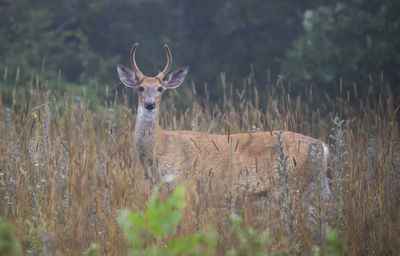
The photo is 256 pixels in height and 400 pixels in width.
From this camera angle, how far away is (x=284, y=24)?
14.4m

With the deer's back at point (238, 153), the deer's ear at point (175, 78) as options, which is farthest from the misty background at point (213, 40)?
the deer's back at point (238, 153)

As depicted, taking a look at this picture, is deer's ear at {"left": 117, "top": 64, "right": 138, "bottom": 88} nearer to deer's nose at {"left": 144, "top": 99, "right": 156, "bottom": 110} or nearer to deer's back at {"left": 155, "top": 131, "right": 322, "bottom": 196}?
deer's nose at {"left": 144, "top": 99, "right": 156, "bottom": 110}

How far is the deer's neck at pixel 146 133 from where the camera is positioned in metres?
5.26

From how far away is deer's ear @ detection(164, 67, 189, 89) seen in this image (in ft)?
19.7

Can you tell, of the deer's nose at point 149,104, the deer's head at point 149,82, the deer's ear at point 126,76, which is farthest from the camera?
the deer's ear at point 126,76

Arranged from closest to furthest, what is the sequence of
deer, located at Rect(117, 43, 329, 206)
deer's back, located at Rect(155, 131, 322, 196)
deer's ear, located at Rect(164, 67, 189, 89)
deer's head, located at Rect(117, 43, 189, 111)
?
deer, located at Rect(117, 43, 329, 206)
deer's back, located at Rect(155, 131, 322, 196)
deer's head, located at Rect(117, 43, 189, 111)
deer's ear, located at Rect(164, 67, 189, 89)

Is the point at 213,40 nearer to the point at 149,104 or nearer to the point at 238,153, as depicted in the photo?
the point at 149,104

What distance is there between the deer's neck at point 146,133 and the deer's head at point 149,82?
0.08m

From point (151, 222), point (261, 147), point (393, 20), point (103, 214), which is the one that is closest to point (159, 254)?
point (151, 222)

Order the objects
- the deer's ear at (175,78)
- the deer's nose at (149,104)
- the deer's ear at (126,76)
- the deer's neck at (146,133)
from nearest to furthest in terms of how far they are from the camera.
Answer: the deer's neck at (146,133) < the deer's nose at (149,104) < the deer's ear at (126,76) < the deer's ear at (175,78)

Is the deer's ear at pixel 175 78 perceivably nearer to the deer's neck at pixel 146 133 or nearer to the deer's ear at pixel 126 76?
the deer's ear at pixel 126 76

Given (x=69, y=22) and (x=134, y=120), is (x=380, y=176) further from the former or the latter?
(x=69, y=22)

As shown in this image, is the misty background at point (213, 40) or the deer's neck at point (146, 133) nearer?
the deer's neck at point (146, 133)

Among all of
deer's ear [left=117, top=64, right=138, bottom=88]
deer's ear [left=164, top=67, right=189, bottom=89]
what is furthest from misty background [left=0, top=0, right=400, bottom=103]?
deer's ear [left=117, top=64, right=138, bottom=88]
